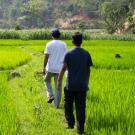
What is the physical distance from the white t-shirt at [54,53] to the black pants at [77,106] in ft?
5.62

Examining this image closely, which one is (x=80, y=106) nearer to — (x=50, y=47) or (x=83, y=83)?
(x=83, y=83)

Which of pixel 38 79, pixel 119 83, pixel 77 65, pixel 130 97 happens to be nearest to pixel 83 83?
pixel 77 65

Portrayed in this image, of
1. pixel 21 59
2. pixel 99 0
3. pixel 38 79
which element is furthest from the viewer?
pixel 99 0

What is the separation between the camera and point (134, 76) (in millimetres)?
11797

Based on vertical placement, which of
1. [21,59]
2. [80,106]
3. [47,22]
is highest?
[80,106]

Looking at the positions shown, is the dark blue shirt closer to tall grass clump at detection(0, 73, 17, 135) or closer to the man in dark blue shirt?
the man in dark blue shirt

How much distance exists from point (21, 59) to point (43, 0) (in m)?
117

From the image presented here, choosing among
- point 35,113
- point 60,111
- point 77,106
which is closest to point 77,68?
point 77,106

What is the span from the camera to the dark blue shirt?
242 inches

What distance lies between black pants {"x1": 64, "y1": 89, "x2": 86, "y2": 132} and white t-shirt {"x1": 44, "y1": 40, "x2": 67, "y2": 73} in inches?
67.4

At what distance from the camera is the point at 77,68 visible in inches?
243

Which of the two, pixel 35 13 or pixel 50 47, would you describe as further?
pixel 35 13

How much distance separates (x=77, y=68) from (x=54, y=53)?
1849 millimetres

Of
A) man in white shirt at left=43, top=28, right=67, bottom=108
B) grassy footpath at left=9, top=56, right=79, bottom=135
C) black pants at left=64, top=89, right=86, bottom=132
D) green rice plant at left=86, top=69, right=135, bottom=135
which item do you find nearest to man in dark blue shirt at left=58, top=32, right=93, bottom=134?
black pants at left=64, top=89, right=86, bottom=132
